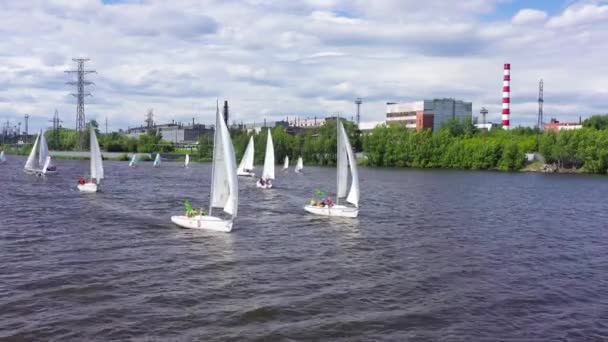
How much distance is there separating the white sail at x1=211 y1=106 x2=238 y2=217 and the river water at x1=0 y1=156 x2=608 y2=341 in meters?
2.46

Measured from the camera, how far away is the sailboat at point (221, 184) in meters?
43.2

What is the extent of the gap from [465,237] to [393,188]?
160 ft

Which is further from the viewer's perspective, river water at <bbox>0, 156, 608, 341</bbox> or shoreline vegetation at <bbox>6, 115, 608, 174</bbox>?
shoreline vegetation at <bbox>6, 115, 608, 174</bbox>

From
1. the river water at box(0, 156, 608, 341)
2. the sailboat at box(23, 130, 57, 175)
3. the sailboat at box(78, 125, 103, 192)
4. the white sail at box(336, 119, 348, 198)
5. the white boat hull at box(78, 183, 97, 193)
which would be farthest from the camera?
the sailboat at box(23, 130, 57, 175)

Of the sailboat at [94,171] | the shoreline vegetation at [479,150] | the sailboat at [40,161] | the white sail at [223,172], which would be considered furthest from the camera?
the shoreline vegetation at [479,150]

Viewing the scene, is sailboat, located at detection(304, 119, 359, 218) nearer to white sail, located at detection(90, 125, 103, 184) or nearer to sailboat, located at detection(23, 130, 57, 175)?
white sail, located at detection(90, 125, 103, 184)

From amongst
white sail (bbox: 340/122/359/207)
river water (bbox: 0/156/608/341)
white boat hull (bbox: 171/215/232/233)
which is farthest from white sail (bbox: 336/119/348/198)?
white boat hull (bbox: 171/215/232/233)

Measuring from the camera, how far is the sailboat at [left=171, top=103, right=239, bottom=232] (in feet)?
142

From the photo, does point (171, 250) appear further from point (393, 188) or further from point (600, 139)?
point (600, 139)

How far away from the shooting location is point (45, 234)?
4288 cm

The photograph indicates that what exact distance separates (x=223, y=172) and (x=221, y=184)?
2.94ft

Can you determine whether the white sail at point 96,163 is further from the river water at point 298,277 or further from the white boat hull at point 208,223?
the white boat hull at point 208,223

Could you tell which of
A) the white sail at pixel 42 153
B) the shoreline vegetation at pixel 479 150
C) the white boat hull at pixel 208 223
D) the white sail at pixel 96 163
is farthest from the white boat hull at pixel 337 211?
the shoreline vegetation at pixel 479 150

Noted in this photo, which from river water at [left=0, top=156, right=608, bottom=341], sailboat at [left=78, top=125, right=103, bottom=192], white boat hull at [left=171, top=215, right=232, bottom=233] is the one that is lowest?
river water at [left=0, top=156, right=608, bottom=341]
